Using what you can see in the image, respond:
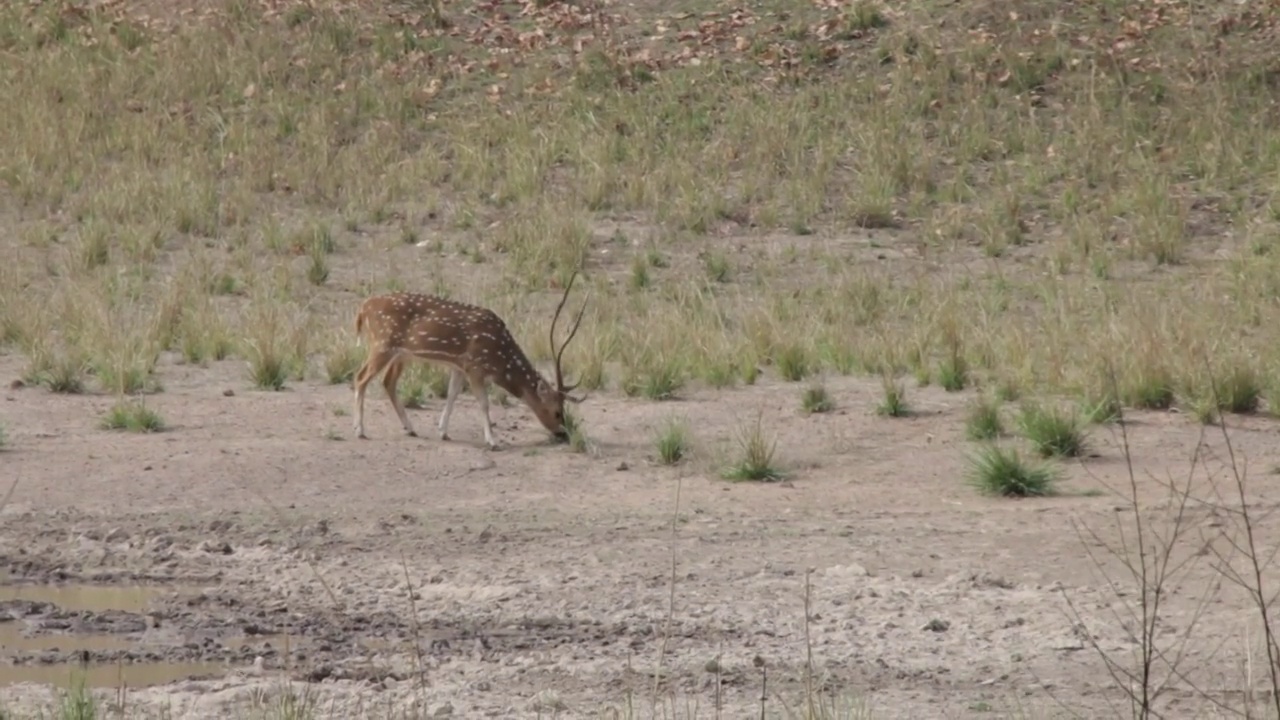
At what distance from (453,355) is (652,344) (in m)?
2.57

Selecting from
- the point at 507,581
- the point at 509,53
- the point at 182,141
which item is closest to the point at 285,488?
the point at 507,581

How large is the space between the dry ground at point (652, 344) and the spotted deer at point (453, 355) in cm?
31

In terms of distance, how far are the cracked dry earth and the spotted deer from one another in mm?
278

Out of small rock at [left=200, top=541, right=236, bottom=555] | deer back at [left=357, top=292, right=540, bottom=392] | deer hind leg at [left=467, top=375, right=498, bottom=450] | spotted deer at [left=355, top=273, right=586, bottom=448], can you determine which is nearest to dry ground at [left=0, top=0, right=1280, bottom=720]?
small rock at [left=200, top=541, right=236, bottom=555]

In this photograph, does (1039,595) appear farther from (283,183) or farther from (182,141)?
(182,141)

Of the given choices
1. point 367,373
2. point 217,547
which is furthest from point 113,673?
point 367,373

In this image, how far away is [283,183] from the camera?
22.0 meters

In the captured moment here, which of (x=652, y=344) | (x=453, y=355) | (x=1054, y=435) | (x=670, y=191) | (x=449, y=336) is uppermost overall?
(x=670, y=191)

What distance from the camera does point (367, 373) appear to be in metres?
13.2

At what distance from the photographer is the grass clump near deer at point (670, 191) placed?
1534 cm

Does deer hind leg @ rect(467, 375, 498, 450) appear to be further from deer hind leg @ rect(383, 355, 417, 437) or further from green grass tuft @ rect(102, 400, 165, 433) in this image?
green grass tuft @ rect(102, 400, 165, 433)

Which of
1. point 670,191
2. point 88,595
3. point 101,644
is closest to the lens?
point 101,644

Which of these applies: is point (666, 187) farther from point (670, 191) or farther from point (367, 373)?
point (367, 373)

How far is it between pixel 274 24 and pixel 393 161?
3990 millimetres
